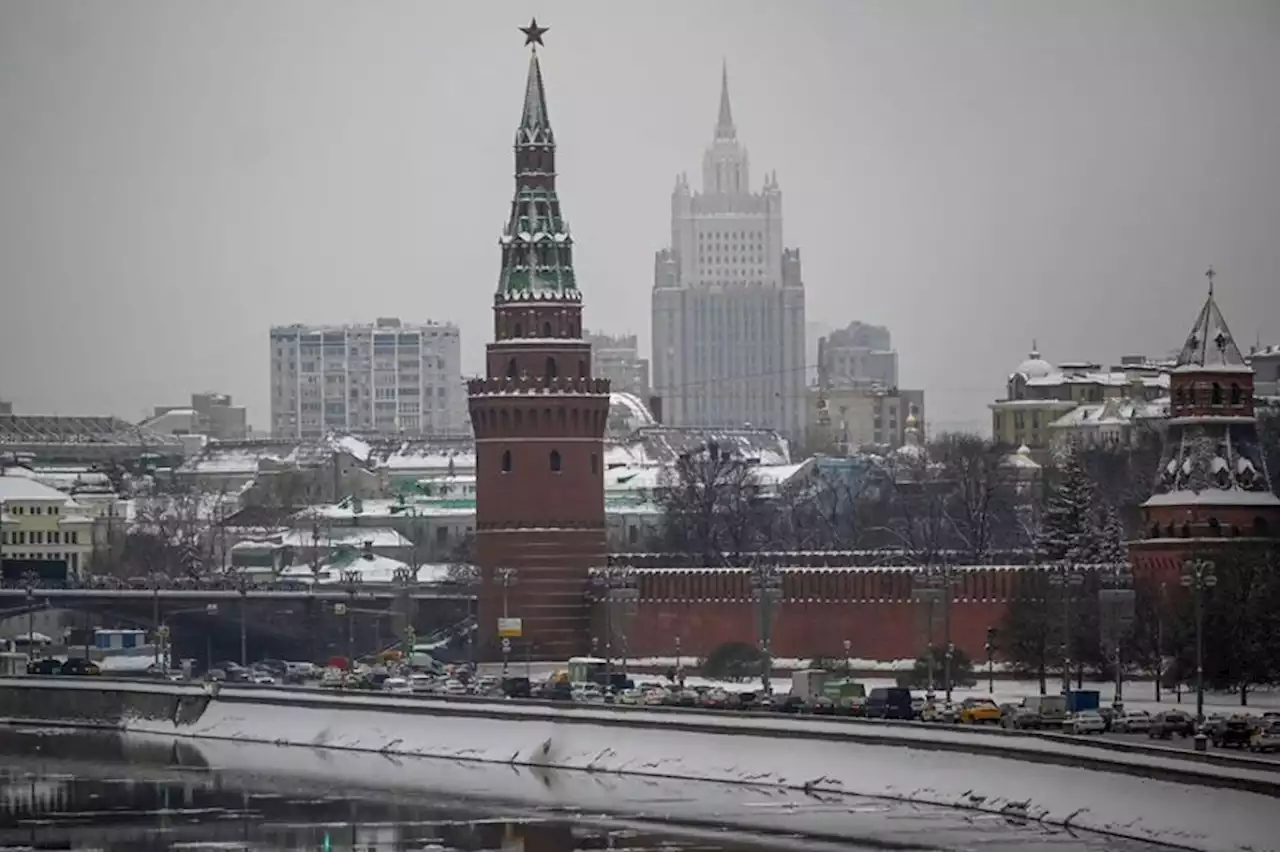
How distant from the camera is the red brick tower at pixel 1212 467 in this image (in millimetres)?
118250

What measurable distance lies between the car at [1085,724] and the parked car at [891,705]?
679 centimetres

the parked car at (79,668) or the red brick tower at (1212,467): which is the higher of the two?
the red brick tower at (1212,467)

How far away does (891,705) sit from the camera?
340ft

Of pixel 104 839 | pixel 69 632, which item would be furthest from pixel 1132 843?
pixel 69 632

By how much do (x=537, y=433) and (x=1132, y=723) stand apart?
37896 mm

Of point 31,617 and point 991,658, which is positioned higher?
point 31,617

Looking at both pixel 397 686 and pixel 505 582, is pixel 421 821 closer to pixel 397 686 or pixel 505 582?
pixel 397 686

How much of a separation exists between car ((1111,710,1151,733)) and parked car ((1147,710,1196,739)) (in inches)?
8.6

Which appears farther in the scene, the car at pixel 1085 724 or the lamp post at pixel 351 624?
the lamp post at pixel 351 624

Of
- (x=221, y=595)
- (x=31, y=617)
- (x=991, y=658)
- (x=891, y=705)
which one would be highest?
(x=221, y=595)

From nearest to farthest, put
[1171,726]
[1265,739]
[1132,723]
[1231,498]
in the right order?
1. [1265,739]
2. [1171,726]
3. [1132,723]
4. [1231,498]

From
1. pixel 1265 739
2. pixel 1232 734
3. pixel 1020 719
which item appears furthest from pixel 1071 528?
pixel 1265 739

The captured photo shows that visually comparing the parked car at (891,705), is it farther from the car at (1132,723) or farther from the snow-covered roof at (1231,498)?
the snow-covered roof at (1231,498)

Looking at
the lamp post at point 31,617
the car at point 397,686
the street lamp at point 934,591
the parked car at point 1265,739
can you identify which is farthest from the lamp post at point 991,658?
the lamp post at point 31,617
